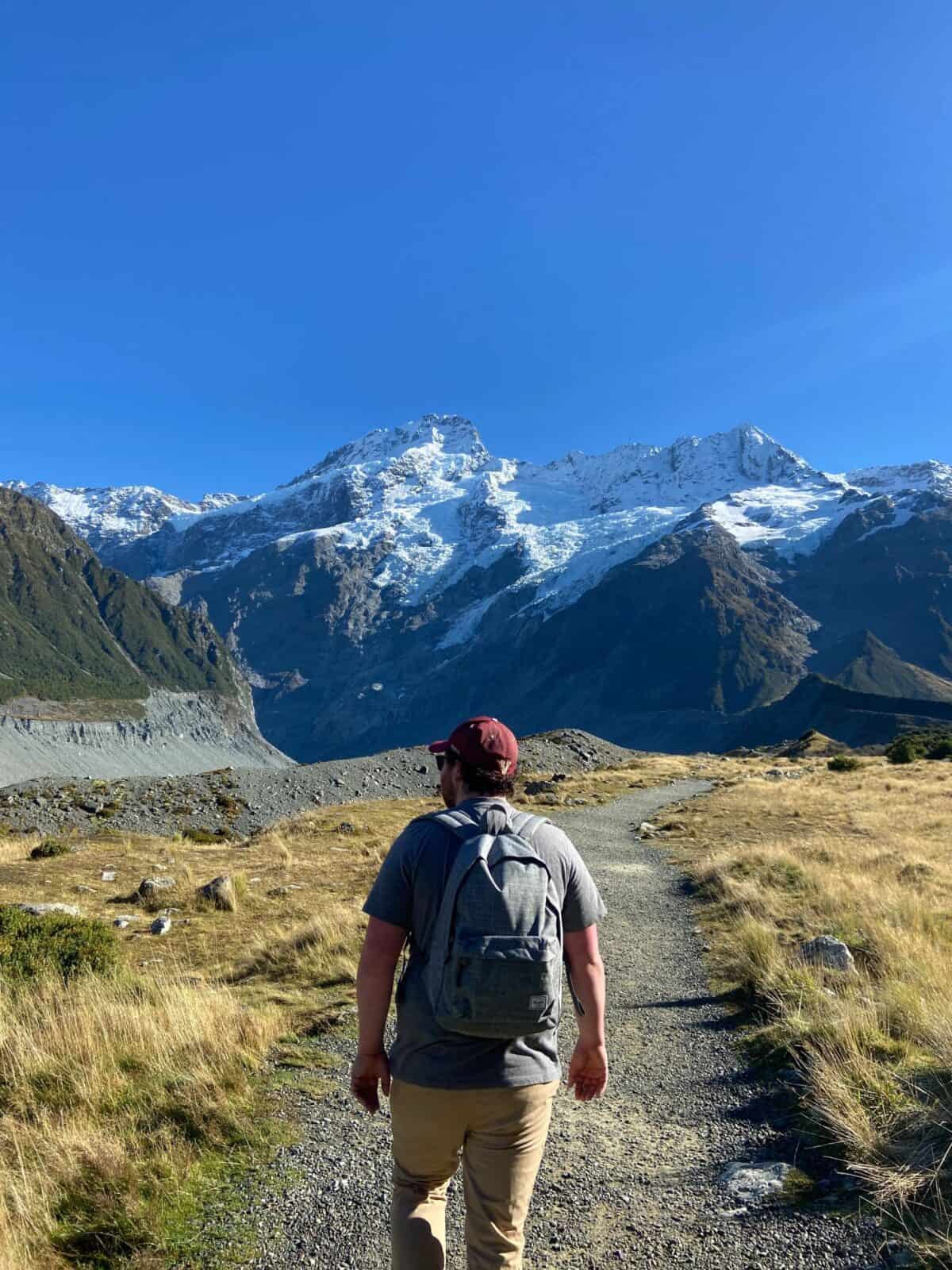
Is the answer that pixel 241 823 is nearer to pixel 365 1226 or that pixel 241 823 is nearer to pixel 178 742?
pixel 365 1226

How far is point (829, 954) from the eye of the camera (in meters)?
8.59

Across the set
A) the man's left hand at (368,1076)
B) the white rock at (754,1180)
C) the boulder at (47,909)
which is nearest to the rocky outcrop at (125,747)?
the boulder at (47,909)

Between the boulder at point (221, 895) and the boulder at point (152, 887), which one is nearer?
the boulder at point (221, 895)

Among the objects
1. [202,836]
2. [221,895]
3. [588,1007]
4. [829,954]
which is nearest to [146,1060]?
[588,1007]

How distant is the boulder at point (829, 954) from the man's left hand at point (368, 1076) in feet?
21.6

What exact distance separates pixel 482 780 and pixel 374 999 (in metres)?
1.10

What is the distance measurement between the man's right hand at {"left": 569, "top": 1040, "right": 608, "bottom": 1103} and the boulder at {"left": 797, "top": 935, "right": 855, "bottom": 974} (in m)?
5.68

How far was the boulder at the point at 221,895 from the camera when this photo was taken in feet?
44.2

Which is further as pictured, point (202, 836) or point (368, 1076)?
point (202, 836)

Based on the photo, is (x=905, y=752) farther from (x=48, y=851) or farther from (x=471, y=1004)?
(x=471, y=1004)

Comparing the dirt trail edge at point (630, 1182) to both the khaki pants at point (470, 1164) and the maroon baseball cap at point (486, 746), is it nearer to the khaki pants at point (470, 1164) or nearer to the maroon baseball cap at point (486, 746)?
the khaki pants at point (470, 1164)

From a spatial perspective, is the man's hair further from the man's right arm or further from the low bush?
the low bush

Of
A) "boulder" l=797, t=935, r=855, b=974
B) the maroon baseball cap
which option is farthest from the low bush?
the maroon baseball cap

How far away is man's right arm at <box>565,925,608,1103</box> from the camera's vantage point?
3.68 m
